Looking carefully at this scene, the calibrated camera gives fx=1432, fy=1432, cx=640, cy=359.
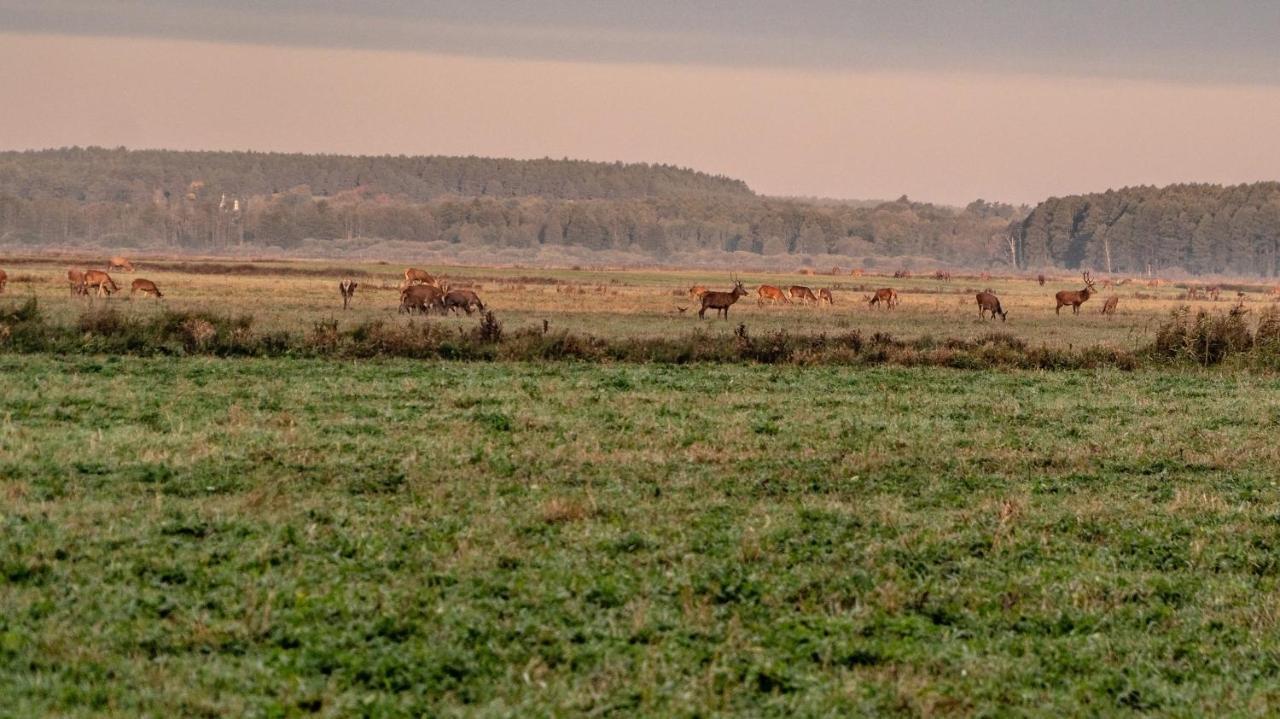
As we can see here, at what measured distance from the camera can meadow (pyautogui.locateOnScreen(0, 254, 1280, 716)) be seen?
8469 mm

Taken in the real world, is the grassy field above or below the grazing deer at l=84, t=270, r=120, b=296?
below

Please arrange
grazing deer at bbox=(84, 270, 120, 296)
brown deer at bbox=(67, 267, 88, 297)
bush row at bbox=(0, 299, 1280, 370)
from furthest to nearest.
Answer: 1. grazing deer at bbox=(84, 270, 120, 296)
2. brown deer at bbox=(67, 267, 88, 297)
3. bush row at bbox=(0, 299, 1280, 370)

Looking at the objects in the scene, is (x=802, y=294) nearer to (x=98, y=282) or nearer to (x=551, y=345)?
(x=98, y=282)

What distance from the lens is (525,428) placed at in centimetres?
1798

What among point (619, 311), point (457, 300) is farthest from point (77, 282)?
point (619, 311)

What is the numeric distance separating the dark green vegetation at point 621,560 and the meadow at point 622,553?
4 centimetres

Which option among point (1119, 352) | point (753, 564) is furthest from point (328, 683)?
point (1119, 352)

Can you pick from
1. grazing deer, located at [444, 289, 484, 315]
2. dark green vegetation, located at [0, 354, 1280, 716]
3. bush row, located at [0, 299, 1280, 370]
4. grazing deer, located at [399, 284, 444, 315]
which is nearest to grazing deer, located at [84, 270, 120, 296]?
grazing deer, located at [399, 284, 444, 315]

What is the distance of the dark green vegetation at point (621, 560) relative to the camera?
27.8 ft

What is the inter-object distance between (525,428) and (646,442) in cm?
179

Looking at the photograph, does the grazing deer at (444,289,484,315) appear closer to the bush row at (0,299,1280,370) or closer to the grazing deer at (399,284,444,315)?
the grazing deer at (399,284,444,315)

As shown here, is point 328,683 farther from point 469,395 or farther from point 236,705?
point 469,395

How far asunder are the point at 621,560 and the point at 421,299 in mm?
34232

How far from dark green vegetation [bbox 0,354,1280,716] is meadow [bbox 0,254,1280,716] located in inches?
1.4
